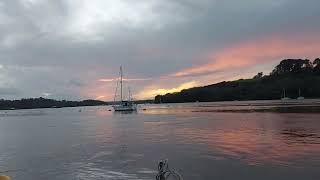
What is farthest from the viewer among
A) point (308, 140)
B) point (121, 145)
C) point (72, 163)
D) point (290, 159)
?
point (121, 145)

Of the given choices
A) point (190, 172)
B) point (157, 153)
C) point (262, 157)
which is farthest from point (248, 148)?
point (190, 172)

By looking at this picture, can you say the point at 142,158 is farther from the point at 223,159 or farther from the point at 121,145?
the point at 121,145

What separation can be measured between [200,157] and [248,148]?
15.1 feet

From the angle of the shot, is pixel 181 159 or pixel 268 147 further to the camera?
pixel 268 147

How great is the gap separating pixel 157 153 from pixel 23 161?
337 inches

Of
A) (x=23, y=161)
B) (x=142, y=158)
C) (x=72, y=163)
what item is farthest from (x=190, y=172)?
(x=23, y=161)

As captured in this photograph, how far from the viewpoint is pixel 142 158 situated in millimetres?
27531

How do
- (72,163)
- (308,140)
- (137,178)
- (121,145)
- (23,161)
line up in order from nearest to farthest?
(137,178), (72,163), (23,161), (308,140), (121,145)

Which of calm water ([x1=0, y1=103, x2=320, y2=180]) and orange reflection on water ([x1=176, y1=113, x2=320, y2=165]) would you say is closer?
calm water ([x1=0, y1=103, x2=320, y2=180])

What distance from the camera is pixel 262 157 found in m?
25.6

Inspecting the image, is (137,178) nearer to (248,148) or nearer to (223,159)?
(223,159)

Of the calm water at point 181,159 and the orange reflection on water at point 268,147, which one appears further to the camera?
the orange reflection on water at point 268,147

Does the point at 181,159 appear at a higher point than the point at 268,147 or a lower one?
lower

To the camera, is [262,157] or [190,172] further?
[262,157]
